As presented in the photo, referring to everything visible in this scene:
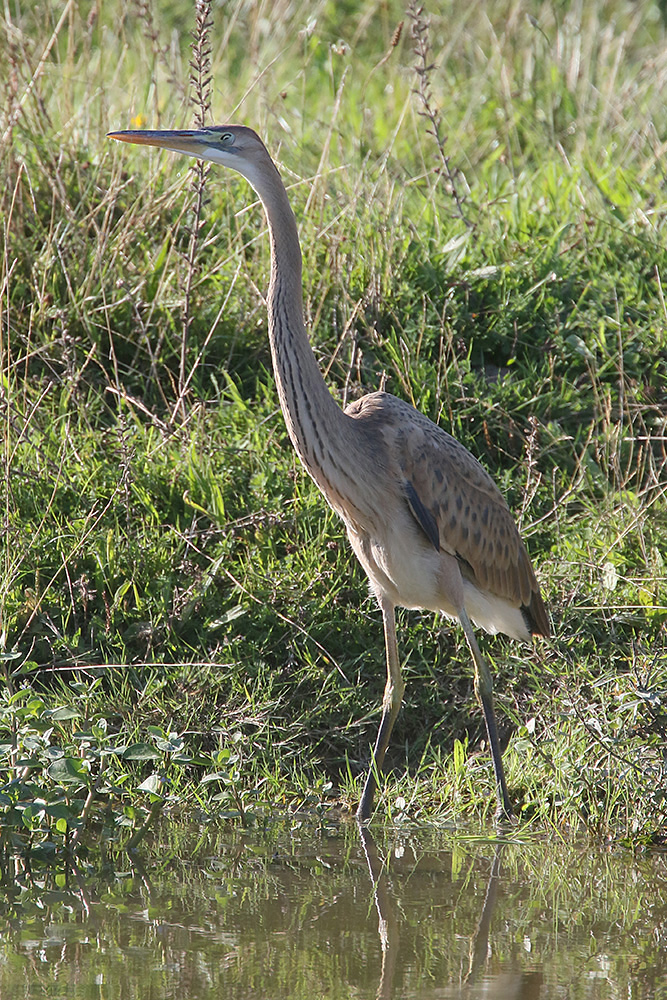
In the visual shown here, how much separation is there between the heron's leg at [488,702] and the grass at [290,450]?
102 mm

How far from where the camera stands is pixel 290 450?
5598 mm

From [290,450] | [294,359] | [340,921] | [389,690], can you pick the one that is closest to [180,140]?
[294,359]

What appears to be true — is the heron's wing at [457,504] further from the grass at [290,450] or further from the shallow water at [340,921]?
the shallow water at [340,921]

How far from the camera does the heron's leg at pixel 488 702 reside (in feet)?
14.9

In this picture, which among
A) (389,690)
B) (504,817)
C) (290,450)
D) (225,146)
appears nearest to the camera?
(225,146)

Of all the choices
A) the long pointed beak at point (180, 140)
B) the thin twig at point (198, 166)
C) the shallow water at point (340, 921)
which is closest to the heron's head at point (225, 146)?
the long pointed beak at point (180, 140)

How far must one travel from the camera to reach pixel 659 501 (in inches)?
213

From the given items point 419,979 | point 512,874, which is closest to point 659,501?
point 512,874

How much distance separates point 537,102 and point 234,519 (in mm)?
4023

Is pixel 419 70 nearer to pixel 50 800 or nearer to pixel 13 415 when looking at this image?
pixel 13 415

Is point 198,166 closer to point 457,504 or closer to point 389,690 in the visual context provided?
point 457,504

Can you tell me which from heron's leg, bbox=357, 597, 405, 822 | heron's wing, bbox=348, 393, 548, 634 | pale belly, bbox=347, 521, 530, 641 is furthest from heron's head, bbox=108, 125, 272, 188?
heron's leg, bbox=357, 597, 405, 822

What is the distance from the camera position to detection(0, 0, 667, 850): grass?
4.59 m

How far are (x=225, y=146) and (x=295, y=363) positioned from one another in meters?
0.82
